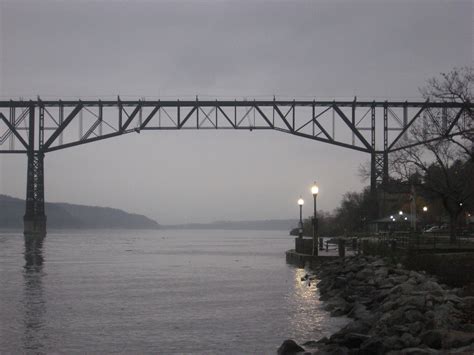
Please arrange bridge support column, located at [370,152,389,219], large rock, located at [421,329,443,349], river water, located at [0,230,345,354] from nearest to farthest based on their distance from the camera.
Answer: large rock, located at [421,329,443,349]
river water, located at [0,230,345,354]
bridge support column, located at [370,152,389,219]

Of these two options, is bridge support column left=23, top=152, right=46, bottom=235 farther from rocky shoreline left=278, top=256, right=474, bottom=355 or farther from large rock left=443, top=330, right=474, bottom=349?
large rock left=443, top=330, right=474, bottom=349

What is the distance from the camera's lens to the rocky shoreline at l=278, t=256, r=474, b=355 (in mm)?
11883

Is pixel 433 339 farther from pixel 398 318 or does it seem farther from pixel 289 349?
pixel 289 349

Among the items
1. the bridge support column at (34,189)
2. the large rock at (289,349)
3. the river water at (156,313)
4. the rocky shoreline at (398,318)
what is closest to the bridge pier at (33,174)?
the bridge support column at (34,189)

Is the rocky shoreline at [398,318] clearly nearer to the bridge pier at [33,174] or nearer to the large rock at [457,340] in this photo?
the large rock at [457,340]

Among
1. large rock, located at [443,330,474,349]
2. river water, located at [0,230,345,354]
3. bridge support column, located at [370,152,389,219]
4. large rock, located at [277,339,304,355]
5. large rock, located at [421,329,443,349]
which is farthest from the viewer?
bridge support column, located at [370,152,389,219]

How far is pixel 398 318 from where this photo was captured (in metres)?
14.6

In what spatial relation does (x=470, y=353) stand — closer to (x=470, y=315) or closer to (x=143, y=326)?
(x=470, y=315)

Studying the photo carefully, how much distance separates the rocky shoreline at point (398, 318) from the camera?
11.9 m

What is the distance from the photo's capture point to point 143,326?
17641 mm

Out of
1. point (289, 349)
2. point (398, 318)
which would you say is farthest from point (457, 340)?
point (289, 349)

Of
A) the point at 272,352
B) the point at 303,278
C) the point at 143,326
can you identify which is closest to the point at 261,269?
the point at 303,278

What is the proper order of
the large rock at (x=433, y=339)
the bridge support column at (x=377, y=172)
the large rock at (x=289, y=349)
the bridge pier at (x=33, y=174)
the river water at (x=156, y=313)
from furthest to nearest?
the bridge pier at (x=33, y=174)
the bridge support column at (x=377, y=172)
the river water at (x=156, y=313)
the large rock at (x=289, y=349)
the large rock at (x=433, y=339)

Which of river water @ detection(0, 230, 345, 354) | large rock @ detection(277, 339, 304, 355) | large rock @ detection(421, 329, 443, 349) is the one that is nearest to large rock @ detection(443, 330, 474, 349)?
large rock @ detection(421, 329, 443, 349)
